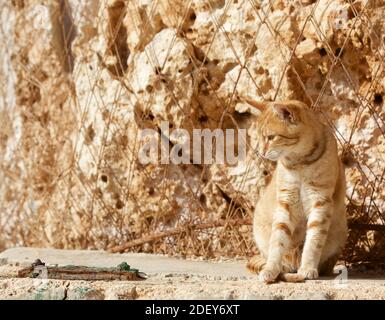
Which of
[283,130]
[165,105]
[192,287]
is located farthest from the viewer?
[165,105]

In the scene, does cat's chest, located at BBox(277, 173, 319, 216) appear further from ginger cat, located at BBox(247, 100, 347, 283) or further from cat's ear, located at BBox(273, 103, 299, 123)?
cat's ear, located at BBox(273, 103, 299, 123)

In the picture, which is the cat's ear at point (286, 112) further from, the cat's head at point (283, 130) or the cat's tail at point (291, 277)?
the cat's tail at point (291, 277)

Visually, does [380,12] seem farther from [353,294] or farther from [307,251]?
[353,294]

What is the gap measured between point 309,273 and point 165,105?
1.51 m

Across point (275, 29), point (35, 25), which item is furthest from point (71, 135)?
point (275, 29)

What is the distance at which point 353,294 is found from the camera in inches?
117

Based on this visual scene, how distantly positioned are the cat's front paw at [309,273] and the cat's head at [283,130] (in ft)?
1.59

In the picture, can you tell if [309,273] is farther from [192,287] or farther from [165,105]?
[165,105]

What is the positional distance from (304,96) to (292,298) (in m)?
1.42

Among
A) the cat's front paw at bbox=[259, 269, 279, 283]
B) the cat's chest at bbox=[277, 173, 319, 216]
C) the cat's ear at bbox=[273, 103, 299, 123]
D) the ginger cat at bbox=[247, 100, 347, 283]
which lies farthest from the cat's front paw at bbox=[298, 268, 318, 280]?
the cat's ear at bbox=[273, 103, 299, 123]

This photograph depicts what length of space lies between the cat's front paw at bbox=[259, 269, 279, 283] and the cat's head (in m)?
0.49

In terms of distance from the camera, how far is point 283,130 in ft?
11.0

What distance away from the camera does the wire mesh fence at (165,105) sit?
12.9 feet

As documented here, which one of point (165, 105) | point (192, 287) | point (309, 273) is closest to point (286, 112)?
point (309, 273)
